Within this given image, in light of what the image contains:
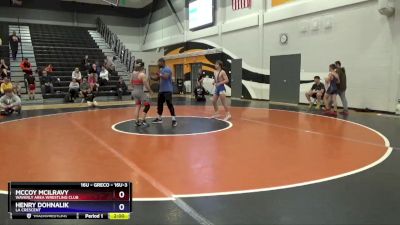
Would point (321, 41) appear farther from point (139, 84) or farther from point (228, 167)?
point (228, 167)

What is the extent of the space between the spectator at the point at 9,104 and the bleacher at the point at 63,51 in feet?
20.2

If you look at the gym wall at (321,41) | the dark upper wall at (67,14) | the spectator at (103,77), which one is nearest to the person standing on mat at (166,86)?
the gym wall at (321,41)

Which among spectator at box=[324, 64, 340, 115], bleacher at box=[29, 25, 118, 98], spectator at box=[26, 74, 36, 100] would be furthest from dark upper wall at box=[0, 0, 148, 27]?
spectator at box=[324, 64, 340, 115]

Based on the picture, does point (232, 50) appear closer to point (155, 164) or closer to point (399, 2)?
point (399, 2)

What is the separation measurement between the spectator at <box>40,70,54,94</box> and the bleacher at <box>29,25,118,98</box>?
32 centimetres

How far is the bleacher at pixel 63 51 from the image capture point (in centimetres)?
2001

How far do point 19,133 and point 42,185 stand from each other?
6.29 m

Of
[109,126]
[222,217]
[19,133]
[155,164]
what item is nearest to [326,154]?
[155,164]

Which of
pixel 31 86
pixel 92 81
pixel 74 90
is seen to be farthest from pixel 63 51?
pixel 74 90

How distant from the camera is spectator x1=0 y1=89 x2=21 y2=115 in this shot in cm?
1152

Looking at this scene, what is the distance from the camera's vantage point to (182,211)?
3.50 metres
